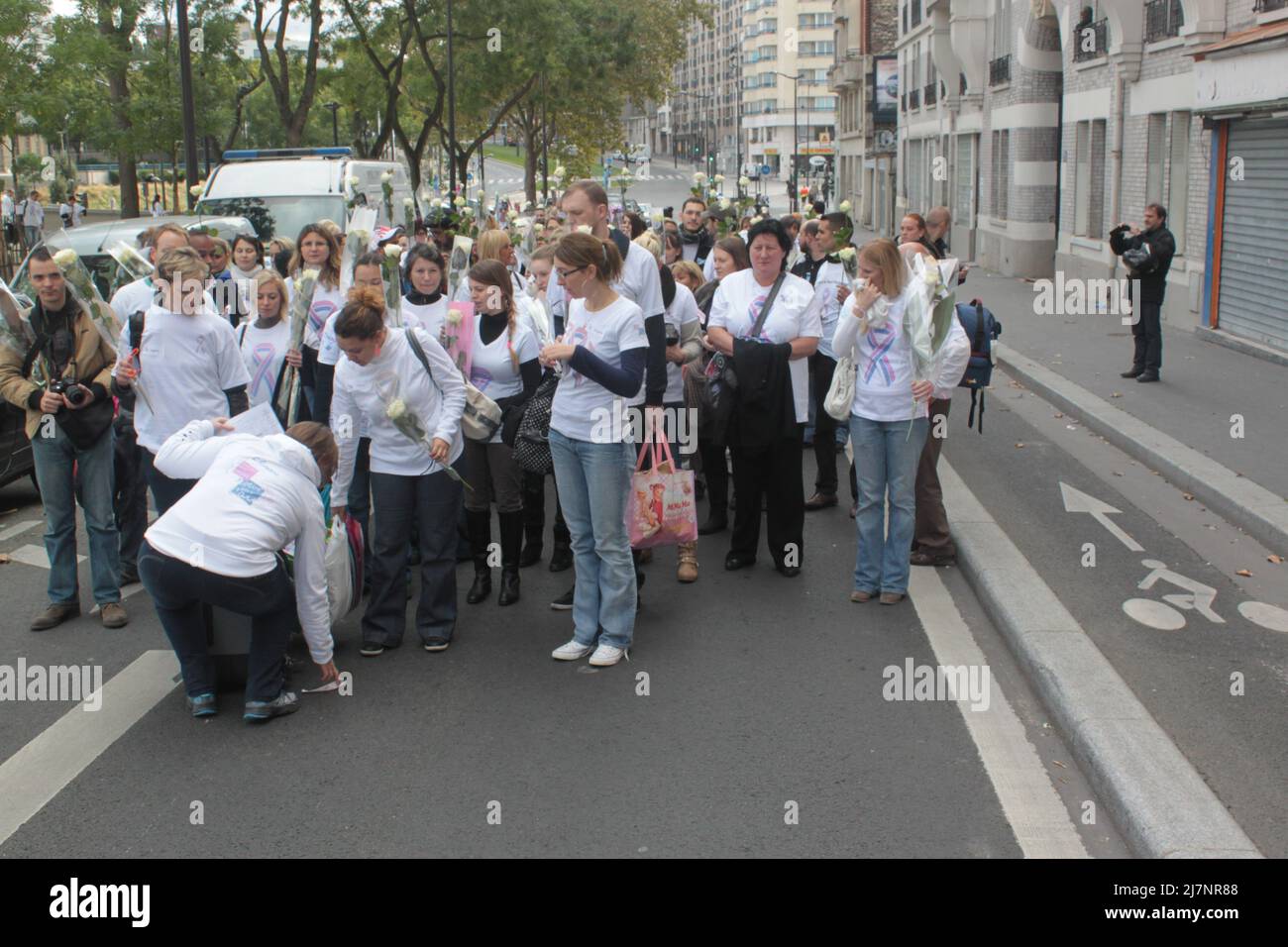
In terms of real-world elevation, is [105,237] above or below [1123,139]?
below

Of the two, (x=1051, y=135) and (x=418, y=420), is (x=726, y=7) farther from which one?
(x=418, y=420)

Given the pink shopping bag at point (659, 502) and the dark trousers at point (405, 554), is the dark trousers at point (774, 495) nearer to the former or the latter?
the pink shopping bag at point (659, 502)

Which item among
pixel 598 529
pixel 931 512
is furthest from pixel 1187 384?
pixel 598 529

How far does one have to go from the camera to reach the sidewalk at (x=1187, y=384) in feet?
35.5

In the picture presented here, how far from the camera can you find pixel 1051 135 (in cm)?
3016

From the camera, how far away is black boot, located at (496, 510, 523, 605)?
7.53 m

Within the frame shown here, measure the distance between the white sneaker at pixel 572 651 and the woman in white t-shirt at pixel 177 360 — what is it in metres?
2.18

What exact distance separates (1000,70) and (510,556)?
94.3 ft

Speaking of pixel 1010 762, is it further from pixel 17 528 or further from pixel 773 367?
pixel 17 528

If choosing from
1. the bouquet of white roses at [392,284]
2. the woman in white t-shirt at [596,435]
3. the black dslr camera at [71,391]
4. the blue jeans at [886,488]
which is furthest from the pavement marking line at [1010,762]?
the black dslr camera at [71,391]

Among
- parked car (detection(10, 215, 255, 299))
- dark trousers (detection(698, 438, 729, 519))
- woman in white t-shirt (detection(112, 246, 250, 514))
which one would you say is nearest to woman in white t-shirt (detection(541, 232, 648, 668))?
woman in white t-shirt (detection(112, 246, 250, 514))

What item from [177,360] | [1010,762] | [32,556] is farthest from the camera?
[32,556]

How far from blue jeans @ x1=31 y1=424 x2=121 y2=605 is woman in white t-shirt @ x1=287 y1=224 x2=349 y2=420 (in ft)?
4.46

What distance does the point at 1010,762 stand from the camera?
5.27m
